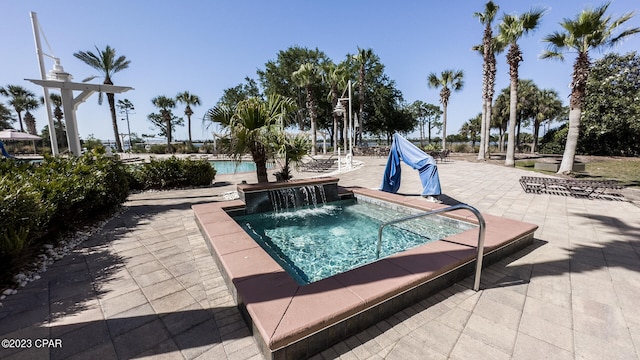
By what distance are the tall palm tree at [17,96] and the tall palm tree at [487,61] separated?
186 feet

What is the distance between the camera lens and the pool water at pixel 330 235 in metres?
3.89

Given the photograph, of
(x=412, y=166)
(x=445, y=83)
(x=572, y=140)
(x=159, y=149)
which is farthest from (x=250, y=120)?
(x=159, y=149)

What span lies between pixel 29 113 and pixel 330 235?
5654 cm

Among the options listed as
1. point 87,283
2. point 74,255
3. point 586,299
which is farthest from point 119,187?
point 586,299

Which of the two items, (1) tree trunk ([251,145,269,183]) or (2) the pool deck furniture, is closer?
(1) tree trunk ([251,145,269,183])

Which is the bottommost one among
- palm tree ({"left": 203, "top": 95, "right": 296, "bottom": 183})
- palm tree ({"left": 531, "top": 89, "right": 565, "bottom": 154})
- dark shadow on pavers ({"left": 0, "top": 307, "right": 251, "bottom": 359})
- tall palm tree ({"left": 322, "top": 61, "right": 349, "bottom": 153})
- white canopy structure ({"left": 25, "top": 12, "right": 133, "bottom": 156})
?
dark shadow on pavers ({"left": 0, "top": 307, "right": 251, "bottom": 359})

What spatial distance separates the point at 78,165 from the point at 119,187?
3.11 feet

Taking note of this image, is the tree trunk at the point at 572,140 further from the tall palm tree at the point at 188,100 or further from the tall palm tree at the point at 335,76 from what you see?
the tall palm tree at the point at 188,100

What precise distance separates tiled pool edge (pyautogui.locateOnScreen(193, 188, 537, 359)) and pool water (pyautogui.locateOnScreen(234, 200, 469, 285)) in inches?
36.7

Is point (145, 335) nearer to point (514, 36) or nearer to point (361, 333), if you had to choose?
point (361, 333)

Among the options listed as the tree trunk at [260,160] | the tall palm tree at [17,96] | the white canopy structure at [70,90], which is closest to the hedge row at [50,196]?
the white canopy structure at [70,90]

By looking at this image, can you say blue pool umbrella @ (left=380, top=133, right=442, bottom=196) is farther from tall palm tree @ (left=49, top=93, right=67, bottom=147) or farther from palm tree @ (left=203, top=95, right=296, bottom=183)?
tall palm tree @ (left=49, top=93, right=67, bottom=147)

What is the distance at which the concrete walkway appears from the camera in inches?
78.0

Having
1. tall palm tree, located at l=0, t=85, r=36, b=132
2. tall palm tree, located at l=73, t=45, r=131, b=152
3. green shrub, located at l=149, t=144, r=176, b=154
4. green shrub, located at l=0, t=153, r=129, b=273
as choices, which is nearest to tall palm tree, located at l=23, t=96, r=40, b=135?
tall palm tree, located at l=0, t=85, r=36, b=132
